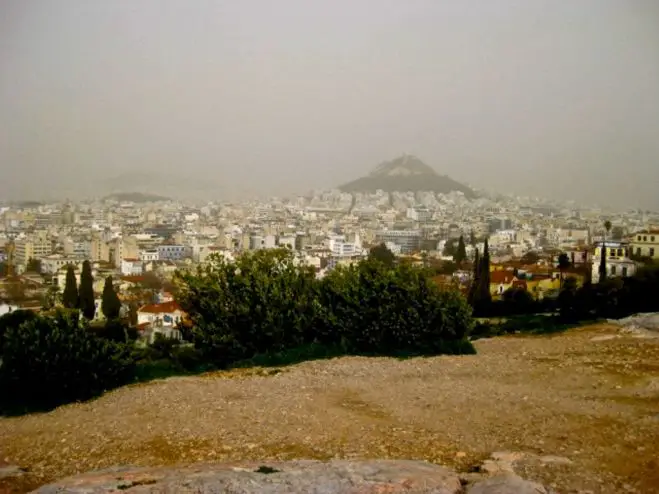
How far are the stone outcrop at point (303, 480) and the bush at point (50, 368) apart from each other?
361 cm

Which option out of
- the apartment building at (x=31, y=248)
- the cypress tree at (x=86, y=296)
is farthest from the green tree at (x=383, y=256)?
the apartment building at (x=31, y=248)

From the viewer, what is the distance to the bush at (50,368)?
7.95 meters

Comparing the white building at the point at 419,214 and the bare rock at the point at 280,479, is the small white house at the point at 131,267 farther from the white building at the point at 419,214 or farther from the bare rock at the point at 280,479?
the bare rock at the point at 280,479

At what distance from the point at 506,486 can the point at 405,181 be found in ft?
257

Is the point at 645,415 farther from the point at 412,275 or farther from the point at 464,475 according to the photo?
the point at 412,275

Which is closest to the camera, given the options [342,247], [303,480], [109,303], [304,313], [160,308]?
[303,480]

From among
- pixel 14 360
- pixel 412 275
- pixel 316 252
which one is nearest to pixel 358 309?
pixel 412 275

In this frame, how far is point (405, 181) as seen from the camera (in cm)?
8138

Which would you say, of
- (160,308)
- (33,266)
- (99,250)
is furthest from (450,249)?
(33,266)

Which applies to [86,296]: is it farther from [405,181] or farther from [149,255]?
[405,181]

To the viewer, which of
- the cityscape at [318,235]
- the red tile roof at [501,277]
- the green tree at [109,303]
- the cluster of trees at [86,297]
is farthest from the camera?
the cityscape at [318,235]

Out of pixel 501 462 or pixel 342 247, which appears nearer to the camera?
pixel 501 462

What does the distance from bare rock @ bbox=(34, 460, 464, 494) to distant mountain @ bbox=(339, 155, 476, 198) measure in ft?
212

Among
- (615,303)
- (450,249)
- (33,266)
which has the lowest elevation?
(33,266)
